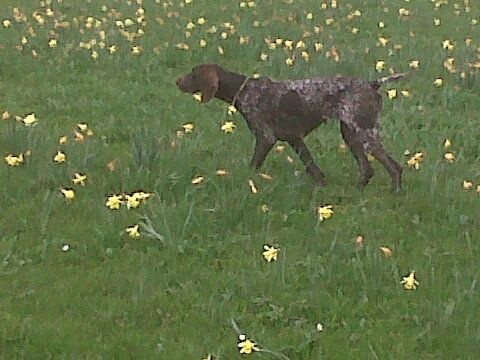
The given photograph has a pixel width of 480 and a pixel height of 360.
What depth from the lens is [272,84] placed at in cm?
630

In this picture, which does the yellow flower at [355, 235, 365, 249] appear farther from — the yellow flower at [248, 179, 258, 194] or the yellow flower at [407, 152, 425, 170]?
the yellow flower at [407, 152, 425, 170]

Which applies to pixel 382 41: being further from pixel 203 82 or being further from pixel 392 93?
pixel 203 82

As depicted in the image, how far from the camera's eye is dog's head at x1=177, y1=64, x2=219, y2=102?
6137 millimetres

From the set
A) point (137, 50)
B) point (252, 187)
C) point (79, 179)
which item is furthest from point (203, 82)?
point (137, 50)

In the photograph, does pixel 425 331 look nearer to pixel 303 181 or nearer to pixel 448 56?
pixel 303 181

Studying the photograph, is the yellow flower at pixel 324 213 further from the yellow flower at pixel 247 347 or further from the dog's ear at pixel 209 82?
the yellow flower at pixel 247 347

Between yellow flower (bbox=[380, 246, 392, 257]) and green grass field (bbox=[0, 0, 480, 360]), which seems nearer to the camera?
green grass field (bbox=[0, 0, 480, 360])

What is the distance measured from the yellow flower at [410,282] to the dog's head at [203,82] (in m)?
1.96

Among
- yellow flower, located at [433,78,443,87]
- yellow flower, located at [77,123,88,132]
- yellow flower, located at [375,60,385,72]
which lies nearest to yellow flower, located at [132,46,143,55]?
yellow flower, located at [77,123,88,132]

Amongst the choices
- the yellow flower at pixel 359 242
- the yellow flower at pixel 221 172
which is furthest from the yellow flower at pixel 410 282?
the yellow flower at pixel 221 172

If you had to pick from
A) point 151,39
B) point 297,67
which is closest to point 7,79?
point 151,39

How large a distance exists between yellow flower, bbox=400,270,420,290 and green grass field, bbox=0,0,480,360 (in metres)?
0.03

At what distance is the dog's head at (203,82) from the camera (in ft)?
20.1

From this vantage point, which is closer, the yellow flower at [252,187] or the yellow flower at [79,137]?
the yellow flower at [252,187]
